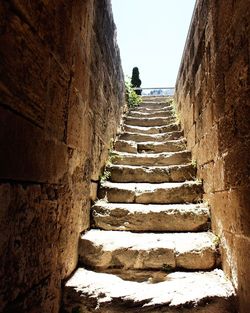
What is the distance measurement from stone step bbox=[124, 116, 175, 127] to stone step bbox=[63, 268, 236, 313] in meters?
4.27

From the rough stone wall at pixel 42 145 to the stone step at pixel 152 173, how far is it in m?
1.10

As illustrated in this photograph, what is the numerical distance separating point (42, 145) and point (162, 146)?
130 inches

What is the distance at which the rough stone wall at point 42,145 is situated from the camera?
4.11 feet

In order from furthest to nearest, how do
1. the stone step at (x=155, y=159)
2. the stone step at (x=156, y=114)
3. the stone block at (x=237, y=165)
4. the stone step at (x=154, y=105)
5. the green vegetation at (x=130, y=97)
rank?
1. the stone step at (x=154, y=105)
2. the green vegetation at (x=130, y=97)
3. the stone step at (x=156, y=114)
4. the stone step at (x=155, y=159)
5. the stone block at (x=237, y=165)

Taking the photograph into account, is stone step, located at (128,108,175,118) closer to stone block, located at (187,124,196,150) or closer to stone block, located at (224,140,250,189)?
stone block, located at (187,124,196,150)

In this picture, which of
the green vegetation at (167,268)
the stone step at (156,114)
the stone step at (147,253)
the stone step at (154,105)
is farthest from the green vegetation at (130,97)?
the green vegetation at (167,268)

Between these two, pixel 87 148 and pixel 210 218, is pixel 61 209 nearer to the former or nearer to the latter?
pixel 87 148

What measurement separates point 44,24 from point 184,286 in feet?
6.55

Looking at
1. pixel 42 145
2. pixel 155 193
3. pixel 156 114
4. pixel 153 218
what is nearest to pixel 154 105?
pixel 156 114

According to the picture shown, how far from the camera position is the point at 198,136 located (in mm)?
3580

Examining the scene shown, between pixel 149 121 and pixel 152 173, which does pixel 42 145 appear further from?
pixel 149 121

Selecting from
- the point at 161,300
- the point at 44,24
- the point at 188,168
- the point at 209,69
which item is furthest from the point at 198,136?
the point at 44,24

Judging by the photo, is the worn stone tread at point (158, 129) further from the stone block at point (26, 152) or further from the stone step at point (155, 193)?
the stone block at point (26, 152)

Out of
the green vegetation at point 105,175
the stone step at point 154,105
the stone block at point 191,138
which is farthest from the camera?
the stone step at point 154,105
